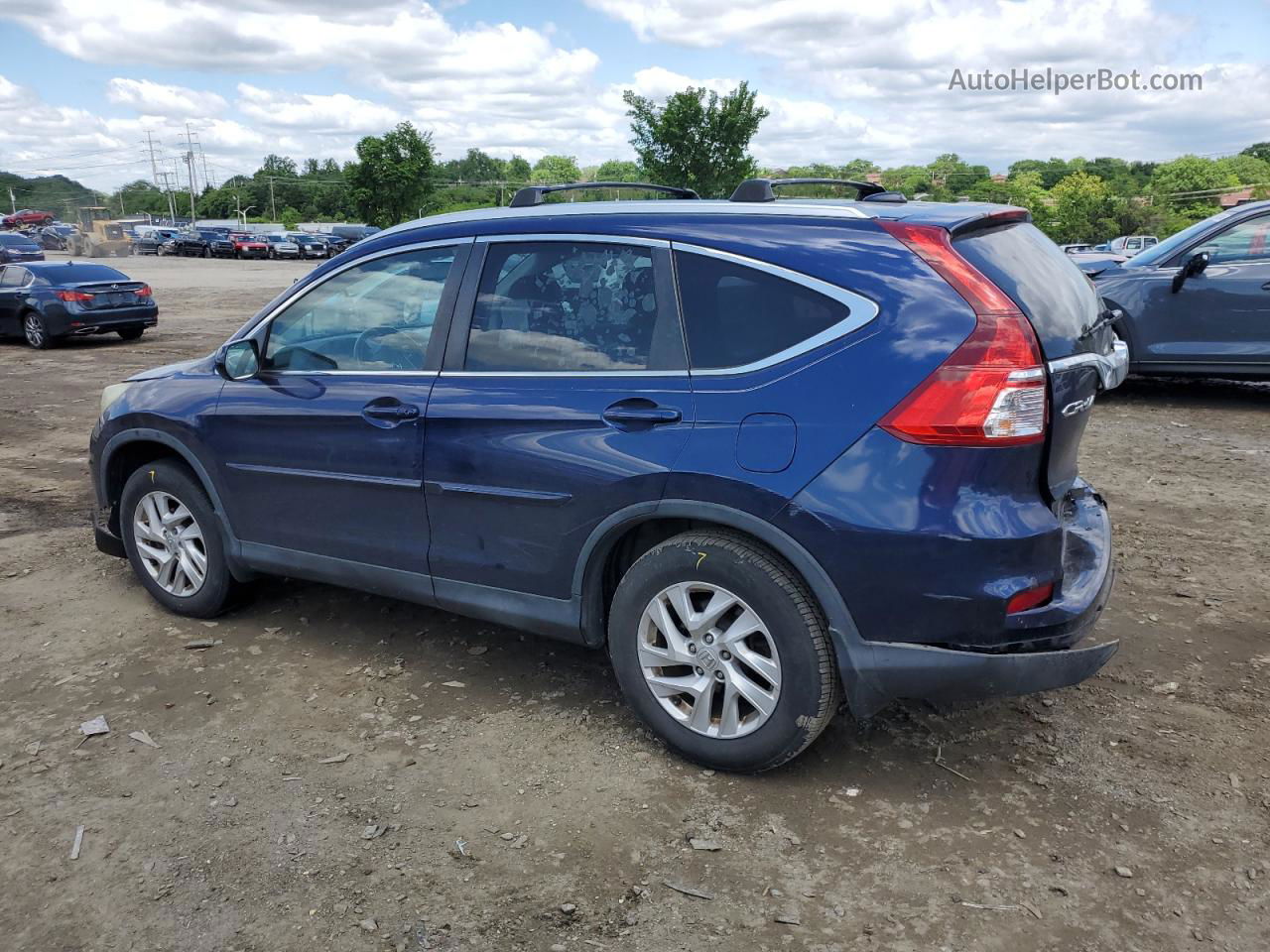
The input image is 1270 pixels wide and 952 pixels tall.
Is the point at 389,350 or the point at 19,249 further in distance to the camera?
the point at 19,249

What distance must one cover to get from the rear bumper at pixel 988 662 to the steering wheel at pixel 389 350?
1.90 meters

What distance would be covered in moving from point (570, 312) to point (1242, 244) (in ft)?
26.1

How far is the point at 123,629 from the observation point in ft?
15.8

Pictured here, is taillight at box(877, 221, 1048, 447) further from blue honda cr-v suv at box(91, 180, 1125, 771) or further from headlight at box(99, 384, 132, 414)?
headlight at box(99, 384, 132, 414)

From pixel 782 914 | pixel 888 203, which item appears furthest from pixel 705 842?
pixel 888 203

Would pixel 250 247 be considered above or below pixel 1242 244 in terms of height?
below

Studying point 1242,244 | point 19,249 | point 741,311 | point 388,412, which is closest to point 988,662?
point 741,311

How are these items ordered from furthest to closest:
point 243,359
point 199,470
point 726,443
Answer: point 199,470, point 243,359, point 726,443

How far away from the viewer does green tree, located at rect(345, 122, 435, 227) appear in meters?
62.2

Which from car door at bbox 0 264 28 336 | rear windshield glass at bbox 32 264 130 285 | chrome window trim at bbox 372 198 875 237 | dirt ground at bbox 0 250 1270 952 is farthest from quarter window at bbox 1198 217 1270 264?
car door at bbox 0 264 28 336

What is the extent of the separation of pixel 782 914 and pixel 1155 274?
27.8ft

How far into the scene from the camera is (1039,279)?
3.38 metres

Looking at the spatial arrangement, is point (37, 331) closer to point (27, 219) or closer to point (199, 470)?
point (199, 470)

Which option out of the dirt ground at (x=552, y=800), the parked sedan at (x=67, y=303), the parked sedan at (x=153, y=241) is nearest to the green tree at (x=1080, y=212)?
the parked sedan at (x=153, y=241)
